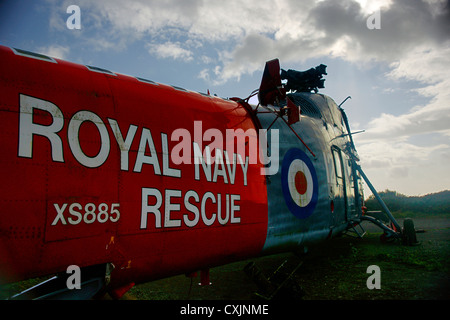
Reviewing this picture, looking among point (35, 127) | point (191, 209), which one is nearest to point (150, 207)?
point (191, 209)

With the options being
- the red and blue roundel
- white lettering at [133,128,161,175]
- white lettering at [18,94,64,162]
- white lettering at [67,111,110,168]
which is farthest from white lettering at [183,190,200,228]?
the red and blue roundel

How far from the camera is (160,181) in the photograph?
416cm

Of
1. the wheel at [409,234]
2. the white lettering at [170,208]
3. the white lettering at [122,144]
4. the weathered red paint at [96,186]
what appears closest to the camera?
the weathered red paint at [96,186]

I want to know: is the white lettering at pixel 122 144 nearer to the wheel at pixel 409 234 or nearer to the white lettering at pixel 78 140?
the white lettering at pixel 78 140

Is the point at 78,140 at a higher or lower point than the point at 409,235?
higher

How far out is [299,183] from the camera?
689 centimetres

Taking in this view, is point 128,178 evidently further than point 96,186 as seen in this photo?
Yes

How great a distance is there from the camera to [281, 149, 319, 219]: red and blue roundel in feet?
21.2

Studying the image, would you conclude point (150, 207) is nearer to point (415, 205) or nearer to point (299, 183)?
point (299, 183)

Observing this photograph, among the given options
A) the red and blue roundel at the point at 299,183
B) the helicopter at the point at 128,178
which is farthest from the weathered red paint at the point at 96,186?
the red and blue roundel at the point at 299,183

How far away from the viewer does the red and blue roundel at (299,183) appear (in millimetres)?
6457

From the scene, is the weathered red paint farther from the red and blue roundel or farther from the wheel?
the wheel
